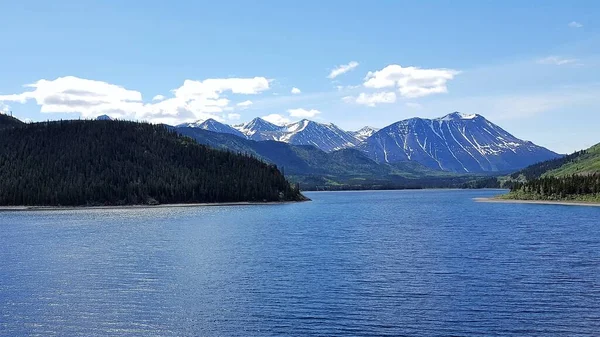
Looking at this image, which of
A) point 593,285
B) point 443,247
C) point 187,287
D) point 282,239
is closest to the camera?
point 593,285

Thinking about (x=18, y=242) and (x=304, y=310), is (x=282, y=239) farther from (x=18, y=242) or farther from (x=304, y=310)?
(x=304, y=310)

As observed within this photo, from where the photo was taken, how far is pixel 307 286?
69.9m

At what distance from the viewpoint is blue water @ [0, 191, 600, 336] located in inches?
2074

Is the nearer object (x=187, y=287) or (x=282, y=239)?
(x=187, y=287)

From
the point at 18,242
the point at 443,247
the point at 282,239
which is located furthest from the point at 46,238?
the point at 443,247

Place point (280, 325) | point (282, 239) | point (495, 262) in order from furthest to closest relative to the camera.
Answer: point (282, 239) → point (495, 262) → point (280, 325)

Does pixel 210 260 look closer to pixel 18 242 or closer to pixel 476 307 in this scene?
pixel 476 307

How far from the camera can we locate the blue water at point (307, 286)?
52688 millimetres

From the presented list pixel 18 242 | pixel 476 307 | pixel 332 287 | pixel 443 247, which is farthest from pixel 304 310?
pixel 18 242

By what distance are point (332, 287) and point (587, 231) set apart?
301 feet

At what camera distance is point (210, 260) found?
95.7 metres

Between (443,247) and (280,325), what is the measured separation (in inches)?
2405

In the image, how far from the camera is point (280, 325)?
5278 centimetres

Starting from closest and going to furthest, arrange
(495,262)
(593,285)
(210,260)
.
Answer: (593,285)
(495,262)
(210,260)
